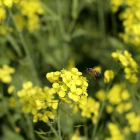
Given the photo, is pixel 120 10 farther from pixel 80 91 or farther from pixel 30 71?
pixel 80 91

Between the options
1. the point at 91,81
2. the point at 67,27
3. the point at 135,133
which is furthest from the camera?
the point at 67,27

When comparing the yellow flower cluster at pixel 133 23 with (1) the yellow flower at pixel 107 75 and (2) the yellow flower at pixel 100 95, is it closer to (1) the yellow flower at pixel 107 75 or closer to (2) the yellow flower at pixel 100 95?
(2) the yellow flower at pixel 100 95

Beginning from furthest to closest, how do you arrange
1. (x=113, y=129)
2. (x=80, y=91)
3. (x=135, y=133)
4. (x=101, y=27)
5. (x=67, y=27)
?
(x=67, y=27) → (x=101, y=27) → (x=135, y=133) → (x=113, y=129) → (x=80, y=91)

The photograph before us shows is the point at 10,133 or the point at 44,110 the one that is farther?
the point at 10,133

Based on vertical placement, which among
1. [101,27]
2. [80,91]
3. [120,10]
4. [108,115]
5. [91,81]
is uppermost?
[120,10]

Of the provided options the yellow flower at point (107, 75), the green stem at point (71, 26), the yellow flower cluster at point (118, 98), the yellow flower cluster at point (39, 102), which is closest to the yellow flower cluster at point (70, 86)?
the yellow flower cluster at point (39, 102)

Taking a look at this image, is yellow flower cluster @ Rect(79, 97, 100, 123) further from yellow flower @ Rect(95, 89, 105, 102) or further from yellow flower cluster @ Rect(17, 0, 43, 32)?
yellow flower cluster @ Rect(17, 0, 43, 32)

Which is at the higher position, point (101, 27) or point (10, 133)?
point (101, 27)

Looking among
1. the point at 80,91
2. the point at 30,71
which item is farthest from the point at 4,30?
the point at 80,91
